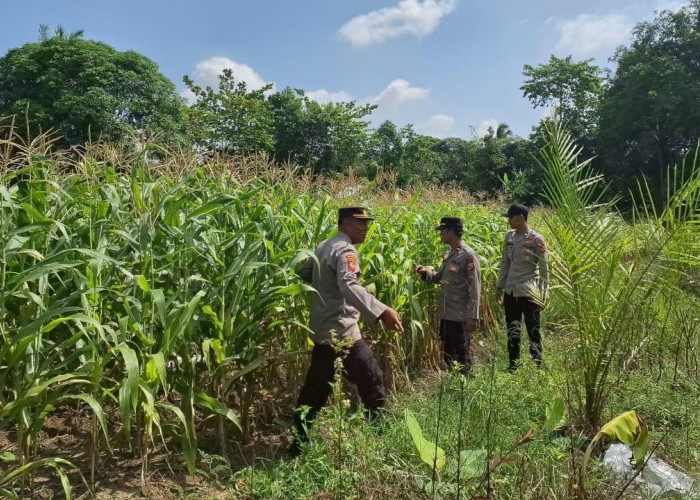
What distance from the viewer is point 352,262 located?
335 cm

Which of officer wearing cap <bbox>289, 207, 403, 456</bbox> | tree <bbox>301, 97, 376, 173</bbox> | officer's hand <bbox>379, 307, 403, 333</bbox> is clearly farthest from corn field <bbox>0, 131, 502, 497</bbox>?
tree <bbox>301, 97, 376, 173</bbox>

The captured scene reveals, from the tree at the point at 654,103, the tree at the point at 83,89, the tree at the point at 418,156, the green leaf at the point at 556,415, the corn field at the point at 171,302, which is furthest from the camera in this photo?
the tree at the point at 418,156

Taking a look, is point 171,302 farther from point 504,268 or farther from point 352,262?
point 504,268

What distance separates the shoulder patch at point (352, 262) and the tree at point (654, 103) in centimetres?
2601

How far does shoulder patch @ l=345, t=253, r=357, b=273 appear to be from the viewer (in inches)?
131

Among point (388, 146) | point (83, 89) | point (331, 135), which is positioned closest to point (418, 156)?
point (388, 146)

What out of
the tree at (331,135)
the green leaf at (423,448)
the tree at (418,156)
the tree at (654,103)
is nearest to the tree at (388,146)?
the tree at (418,156)

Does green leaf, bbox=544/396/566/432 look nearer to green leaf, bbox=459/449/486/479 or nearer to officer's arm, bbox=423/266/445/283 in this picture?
green leaf, bbox=459/449/486/479

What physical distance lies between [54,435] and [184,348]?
1228mm

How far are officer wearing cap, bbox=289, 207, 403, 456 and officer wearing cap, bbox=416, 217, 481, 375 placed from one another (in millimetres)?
1388

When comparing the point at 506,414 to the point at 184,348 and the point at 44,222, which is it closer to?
the point at 184,348

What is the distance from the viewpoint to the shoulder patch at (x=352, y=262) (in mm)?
3334

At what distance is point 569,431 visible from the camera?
303cm

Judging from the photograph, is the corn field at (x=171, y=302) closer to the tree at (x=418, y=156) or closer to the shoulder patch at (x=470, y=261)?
the shoulder patch at (x=470, y=261)
